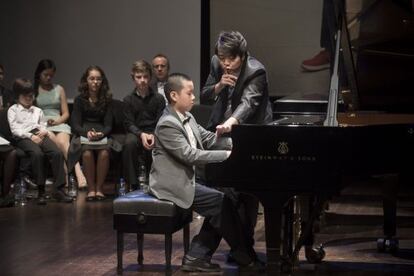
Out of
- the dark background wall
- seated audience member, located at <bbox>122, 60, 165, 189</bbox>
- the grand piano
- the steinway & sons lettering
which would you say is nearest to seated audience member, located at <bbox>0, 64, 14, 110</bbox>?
the dark background wall

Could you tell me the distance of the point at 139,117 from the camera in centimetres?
873

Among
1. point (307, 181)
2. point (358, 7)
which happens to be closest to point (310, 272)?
point (307, 181)

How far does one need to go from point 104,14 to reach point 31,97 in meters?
1.84

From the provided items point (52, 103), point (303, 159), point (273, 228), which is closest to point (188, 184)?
point (273, 228)

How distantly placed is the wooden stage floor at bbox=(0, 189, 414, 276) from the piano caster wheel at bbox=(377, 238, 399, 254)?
52 millimetres

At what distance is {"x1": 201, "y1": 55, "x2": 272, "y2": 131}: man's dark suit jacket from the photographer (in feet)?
17.9

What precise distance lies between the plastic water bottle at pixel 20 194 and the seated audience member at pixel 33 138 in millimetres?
210

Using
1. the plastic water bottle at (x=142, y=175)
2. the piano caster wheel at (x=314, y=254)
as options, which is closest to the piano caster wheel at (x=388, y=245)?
the piano caster wheel at (x=314, y=254)

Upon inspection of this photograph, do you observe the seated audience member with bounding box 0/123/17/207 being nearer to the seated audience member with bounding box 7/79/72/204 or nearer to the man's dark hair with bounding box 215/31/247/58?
the seated audience member with bounding box 7/79/72/204

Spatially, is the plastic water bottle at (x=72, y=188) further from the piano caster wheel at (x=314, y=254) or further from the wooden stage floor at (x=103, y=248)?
the piano caster wheel at (x=314, y=254)

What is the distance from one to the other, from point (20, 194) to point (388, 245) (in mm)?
3938

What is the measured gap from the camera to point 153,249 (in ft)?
20.4

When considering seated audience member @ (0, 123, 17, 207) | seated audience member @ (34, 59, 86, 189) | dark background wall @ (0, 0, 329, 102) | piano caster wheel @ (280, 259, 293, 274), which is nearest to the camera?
piano caster wheel @ (280, 259, 293, 274)

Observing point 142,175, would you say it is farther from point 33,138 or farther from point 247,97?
point 247,97
